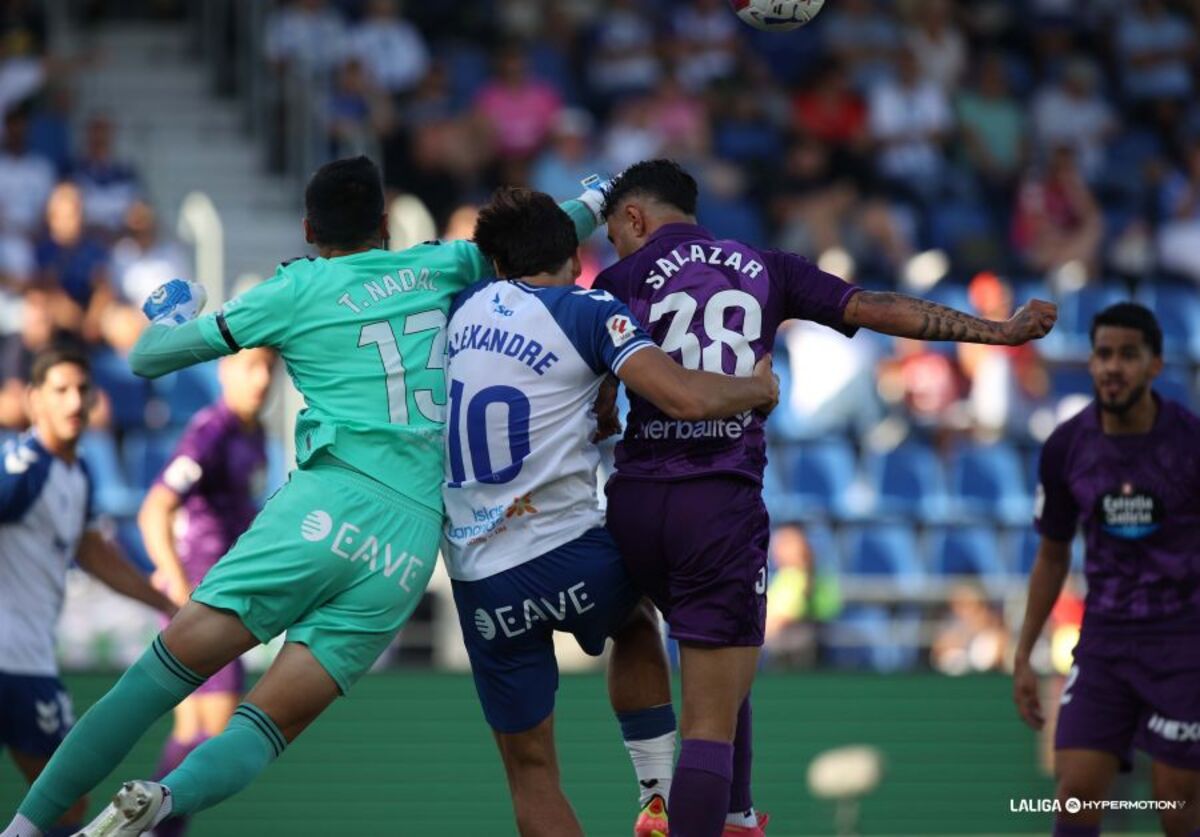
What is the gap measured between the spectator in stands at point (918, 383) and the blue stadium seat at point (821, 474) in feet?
3.29

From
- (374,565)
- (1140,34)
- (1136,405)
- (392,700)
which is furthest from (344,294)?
(1140,34)

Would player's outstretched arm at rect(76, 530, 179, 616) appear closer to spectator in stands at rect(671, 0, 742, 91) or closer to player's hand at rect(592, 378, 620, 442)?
player's hand at rect(592, 378, 620, 442)

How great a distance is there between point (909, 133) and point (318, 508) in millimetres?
13004

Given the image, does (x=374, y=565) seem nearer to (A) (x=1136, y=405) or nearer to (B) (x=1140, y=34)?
(A) (x=1136, y=405)

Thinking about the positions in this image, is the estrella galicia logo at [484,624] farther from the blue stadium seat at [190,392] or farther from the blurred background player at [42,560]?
the blue stadium seat at [190,392]

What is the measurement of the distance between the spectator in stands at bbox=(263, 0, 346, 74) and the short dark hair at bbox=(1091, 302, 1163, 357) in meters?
10.4

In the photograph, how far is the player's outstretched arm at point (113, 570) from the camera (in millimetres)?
8875

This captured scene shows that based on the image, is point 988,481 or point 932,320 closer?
point 932,320

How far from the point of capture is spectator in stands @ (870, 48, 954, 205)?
61.7 ft

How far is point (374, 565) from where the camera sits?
22.9 feet

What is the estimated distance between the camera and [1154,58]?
2089 cm

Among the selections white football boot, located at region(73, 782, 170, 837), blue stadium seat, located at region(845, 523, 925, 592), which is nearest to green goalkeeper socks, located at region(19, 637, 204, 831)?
white football boot, located at region(73, 782, 170, 837)

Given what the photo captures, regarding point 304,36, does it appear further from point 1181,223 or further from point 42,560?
point 42,560

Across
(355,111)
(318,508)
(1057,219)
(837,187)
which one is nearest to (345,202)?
(318,508)
